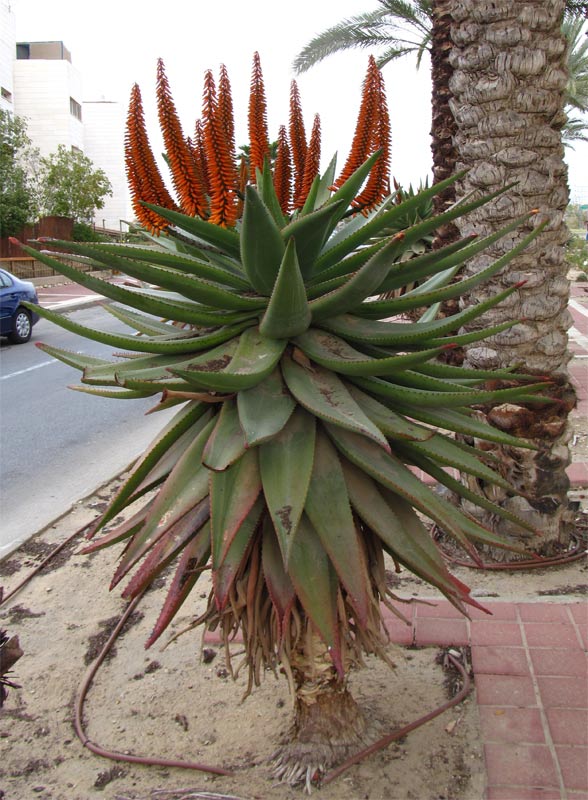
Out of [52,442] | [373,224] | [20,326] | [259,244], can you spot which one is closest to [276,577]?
[259,244]

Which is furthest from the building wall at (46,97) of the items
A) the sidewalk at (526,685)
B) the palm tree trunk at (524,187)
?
the sidewalk at (526,685)

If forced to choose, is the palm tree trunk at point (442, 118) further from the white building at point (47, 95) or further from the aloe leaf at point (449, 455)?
the white building at point (47, 95)

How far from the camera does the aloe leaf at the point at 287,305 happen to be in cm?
180

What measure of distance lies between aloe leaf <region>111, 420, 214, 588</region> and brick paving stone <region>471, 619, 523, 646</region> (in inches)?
65.3

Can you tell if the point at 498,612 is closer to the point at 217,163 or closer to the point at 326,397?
the point at 326,397

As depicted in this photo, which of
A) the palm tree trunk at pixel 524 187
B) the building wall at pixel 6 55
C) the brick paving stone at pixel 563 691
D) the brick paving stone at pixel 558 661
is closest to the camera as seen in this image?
the brick paving stone at pixel 563 691

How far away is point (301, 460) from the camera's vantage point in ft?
6.47

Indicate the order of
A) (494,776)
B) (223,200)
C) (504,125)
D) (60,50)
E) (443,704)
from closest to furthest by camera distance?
1. (223,200)
2. (494,776)
3. (443,704)
4. (504,125)
5. (60,50)

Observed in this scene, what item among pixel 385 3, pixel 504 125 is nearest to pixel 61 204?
pixel 385 3

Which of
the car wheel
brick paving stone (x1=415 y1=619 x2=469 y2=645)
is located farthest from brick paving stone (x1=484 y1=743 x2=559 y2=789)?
the car wheel

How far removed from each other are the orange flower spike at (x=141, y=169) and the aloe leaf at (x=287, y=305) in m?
0.56

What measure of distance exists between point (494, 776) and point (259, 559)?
110 cm

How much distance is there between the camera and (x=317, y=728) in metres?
2.58

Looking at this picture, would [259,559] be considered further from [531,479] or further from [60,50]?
[60,50]
